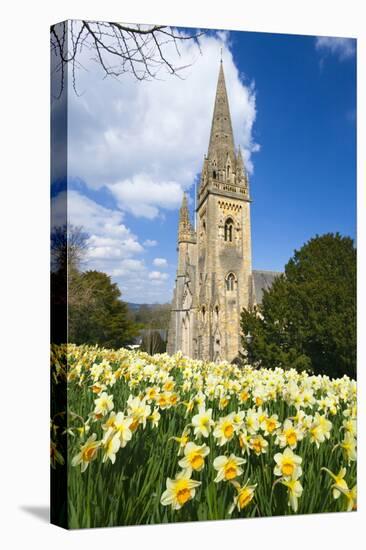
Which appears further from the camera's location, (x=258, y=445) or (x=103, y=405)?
(x=258, y=445)

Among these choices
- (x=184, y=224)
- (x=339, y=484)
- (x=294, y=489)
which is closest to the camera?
(x=294, y=489)

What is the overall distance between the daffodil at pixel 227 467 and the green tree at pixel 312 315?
1.85 metres

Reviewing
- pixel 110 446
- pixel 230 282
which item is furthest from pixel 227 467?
pixel 230 282

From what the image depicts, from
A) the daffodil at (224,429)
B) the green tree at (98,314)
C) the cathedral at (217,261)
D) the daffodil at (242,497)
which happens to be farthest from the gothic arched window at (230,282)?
the daffodil at (242,497)

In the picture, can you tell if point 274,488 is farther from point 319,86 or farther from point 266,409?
point 319,86

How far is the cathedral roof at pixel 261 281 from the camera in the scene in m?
10.6

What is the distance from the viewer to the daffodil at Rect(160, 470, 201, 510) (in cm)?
913

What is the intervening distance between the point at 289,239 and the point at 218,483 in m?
3.63

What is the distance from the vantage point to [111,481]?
349 inches

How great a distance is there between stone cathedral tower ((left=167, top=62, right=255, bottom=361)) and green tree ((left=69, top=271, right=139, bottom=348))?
79cm

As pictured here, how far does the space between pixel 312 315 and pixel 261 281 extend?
103cm

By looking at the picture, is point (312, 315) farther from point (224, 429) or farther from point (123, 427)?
point (123, 427)

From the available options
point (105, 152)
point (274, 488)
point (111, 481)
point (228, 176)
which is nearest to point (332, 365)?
point (274, 488)

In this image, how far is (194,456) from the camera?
30.5 feet
